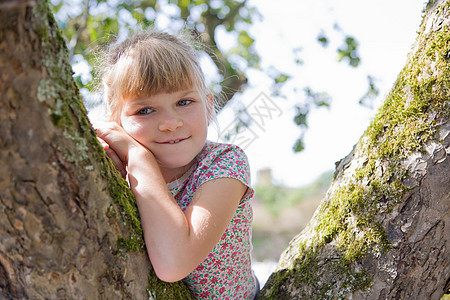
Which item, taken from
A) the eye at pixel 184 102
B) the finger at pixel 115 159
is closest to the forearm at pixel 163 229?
the finger at pixel 115 159

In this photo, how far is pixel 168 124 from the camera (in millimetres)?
1749

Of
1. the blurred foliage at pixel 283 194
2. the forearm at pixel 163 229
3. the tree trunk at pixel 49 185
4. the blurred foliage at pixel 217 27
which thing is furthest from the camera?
the blurred foliage at pixel 283 194

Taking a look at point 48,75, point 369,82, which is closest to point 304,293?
point 48,75

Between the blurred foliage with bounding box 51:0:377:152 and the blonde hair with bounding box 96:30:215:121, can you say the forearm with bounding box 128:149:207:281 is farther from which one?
the blurred foliage with bounding box 51:0:377:152

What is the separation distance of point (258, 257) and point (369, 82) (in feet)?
31.2

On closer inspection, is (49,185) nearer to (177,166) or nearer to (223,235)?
(177,166)

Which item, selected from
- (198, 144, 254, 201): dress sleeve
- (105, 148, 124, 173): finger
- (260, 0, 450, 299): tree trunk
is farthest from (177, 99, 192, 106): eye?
(260, 0, 450, 299): tree trunk

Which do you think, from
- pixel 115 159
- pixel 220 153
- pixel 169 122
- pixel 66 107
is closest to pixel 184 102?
pixel 169 122

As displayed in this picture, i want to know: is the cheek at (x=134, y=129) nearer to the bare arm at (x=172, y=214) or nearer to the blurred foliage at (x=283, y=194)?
the bare arm at (x=172, y=214)

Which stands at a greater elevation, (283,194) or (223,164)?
(223,164)

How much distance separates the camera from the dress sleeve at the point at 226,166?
173 centimetres

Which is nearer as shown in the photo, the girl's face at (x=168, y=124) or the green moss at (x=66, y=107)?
the green moss at (x=66, y=107)

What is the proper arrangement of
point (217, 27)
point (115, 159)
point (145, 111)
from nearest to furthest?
point (115, 159)
point (145, 111)
point (217, 27)

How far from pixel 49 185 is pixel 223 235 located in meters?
0.93
